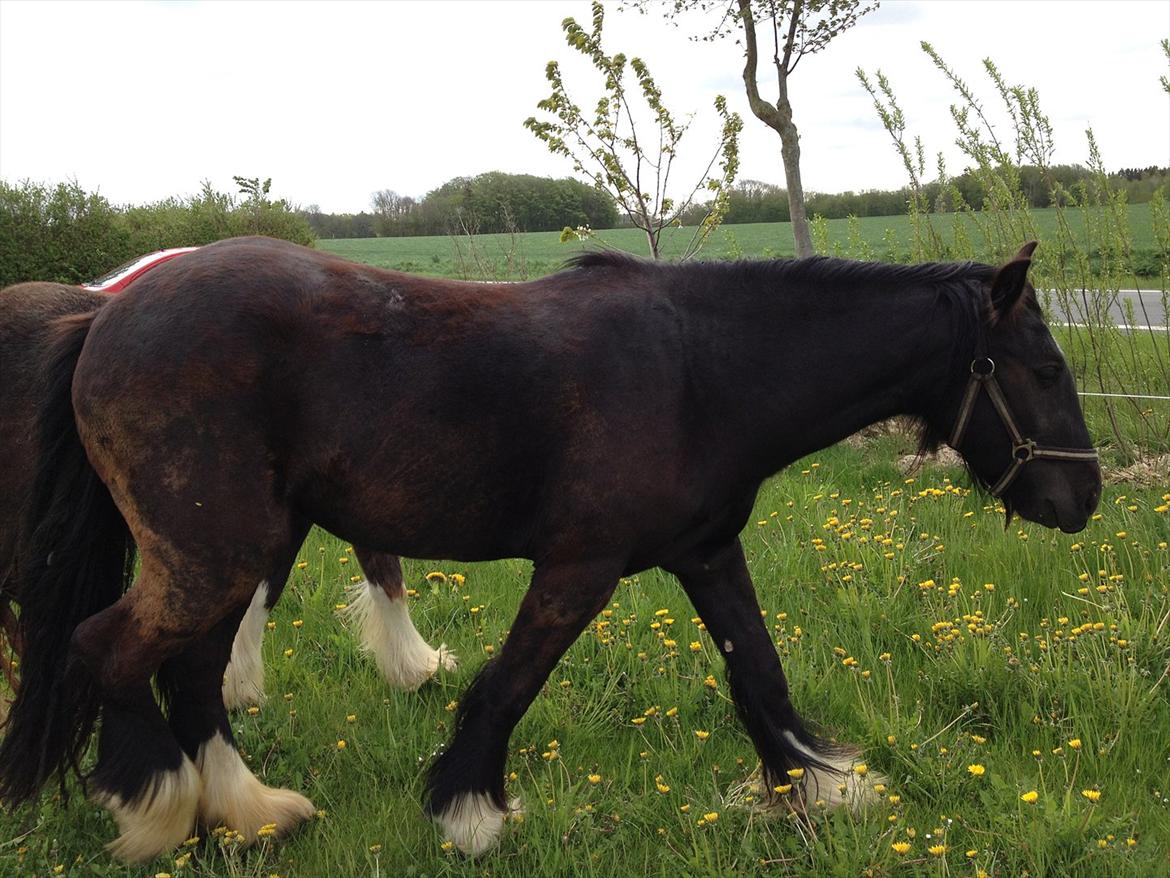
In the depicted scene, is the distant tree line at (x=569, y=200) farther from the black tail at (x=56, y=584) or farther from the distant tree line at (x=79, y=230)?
the black tail at (x=56, y=584)

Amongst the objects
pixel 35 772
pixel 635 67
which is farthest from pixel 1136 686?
pixel 635 67

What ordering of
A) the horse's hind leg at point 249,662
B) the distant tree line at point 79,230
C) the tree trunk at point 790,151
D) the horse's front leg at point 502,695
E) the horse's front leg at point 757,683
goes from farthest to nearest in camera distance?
1. the distant tree line at point 79,230
2. the tree trunk at point 790,151
3. the horse's hind leg at point 249,662
4. the horse's front leg at point 757,683
5. the horse's front leg at point 502,695

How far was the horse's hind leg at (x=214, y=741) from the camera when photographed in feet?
10.3

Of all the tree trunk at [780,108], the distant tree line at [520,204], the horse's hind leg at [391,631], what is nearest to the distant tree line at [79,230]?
the distant tree line at [520,204]

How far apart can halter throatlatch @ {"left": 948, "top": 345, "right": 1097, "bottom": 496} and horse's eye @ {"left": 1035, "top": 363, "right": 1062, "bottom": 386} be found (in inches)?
5.5

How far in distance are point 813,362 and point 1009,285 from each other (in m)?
0.65

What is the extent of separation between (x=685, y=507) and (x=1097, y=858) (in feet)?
5.16

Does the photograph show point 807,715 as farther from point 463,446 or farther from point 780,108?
point 780,108

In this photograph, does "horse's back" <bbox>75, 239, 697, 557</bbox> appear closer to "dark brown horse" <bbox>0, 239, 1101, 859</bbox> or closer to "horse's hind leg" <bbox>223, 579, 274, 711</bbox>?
"dark brown horse" <bbox>0, 239, 1101, 859</bbox>

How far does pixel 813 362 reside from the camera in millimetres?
3107

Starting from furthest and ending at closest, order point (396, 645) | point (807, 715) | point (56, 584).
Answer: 1. point (396, 645)
2. point (807, 715)
3. point (56, 584)

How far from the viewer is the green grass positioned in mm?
2980

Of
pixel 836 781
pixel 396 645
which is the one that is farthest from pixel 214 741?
pixel 836 781

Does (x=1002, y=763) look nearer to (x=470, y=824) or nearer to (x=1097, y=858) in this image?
(x=1097, y=858)
